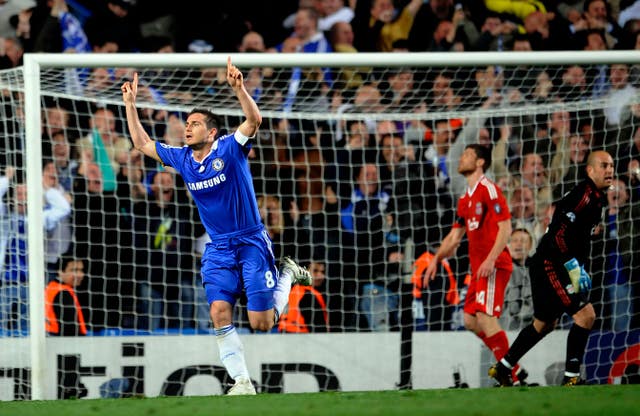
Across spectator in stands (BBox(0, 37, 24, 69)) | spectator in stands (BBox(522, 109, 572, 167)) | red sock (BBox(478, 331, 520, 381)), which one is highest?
spectator in stands (BBox(0, 37, 24, 69))

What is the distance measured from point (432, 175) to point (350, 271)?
1302 millimetres

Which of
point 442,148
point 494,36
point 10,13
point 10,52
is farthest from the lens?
point 494,36

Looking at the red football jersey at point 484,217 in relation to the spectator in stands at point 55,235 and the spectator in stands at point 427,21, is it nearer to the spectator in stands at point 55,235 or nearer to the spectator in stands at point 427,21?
the spectator in stands at point 427,21

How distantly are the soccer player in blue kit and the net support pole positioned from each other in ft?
5.41

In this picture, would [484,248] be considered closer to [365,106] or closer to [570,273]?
[570,273]

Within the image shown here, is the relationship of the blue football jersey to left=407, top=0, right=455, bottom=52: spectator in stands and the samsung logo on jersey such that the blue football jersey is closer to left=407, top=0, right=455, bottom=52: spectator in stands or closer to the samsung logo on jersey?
the samsung logo on jersey

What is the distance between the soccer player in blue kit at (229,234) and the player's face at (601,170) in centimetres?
292

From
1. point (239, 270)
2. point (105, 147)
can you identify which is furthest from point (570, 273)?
point (105, 147)

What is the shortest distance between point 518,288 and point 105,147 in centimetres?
437

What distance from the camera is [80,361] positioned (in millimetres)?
9320

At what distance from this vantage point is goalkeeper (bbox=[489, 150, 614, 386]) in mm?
8641

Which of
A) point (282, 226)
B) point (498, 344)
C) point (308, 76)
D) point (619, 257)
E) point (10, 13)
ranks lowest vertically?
point (498, 344)

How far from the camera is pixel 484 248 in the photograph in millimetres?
9375

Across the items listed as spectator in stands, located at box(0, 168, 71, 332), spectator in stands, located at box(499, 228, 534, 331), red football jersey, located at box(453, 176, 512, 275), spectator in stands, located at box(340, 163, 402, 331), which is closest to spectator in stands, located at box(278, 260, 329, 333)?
spectator in stands, located at box(340, 163, 402, 331)
